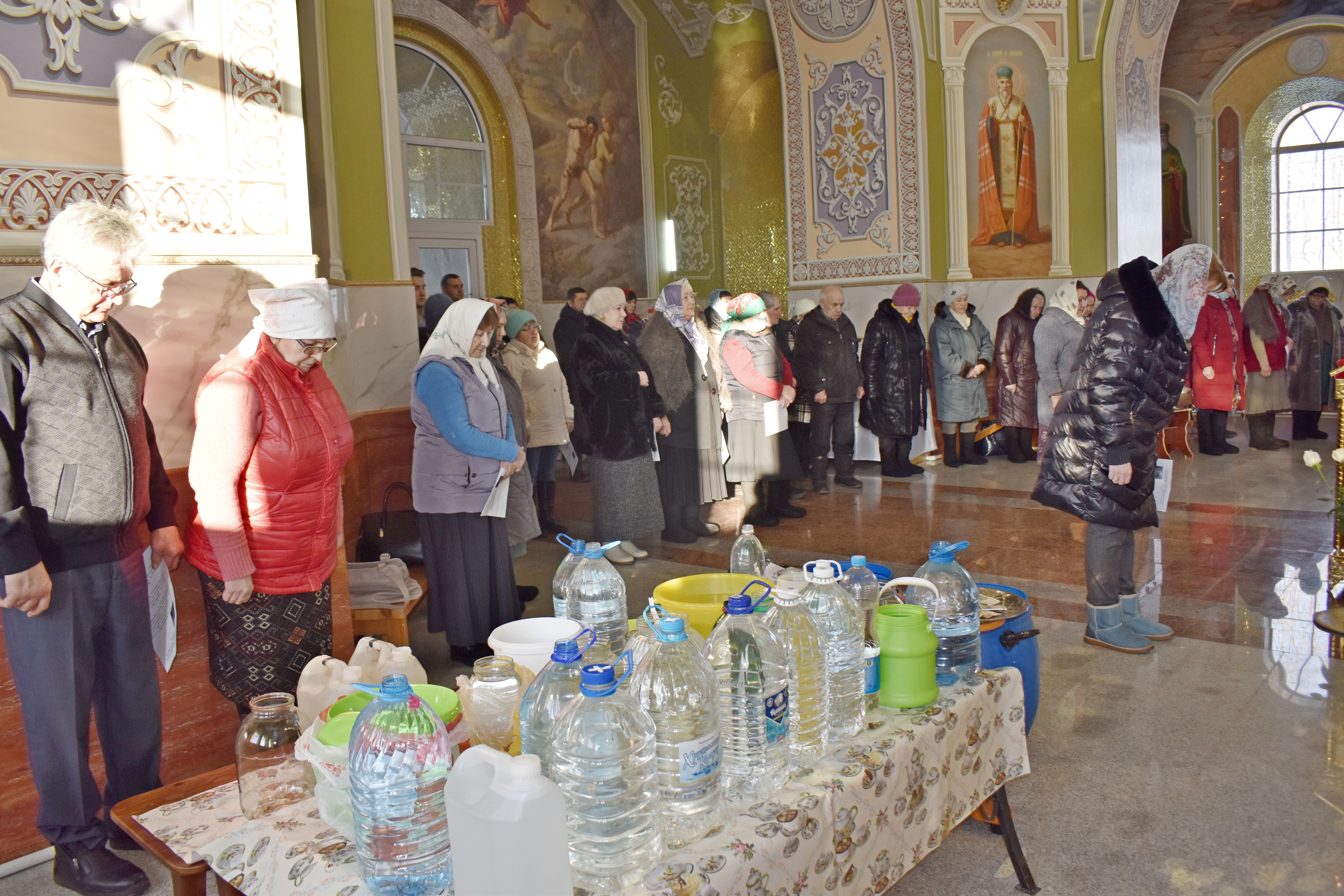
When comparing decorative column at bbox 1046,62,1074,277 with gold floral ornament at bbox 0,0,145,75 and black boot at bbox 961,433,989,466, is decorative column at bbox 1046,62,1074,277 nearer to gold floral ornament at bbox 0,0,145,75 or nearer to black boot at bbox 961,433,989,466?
black boot at bbox 961,433,989,466

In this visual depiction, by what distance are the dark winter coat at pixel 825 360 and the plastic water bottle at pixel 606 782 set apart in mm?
5889

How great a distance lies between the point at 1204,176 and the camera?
14602mm

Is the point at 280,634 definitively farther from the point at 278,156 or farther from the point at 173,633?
the point at 278,156

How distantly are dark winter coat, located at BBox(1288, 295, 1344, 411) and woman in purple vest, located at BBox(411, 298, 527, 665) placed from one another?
7909mm

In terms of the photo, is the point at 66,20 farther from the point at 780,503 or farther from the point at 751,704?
the point at 780,503

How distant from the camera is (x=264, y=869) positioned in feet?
5.04

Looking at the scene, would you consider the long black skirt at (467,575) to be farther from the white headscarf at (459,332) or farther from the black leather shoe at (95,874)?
the black leather shoe at (95,874)

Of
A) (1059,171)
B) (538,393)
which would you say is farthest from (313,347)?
(1059,171)

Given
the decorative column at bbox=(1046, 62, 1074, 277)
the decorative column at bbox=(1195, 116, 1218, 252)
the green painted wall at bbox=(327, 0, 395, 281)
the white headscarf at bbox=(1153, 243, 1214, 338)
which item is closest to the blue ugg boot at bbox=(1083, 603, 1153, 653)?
the white headscarf at bbox=(1153, 243, 1214, 338)

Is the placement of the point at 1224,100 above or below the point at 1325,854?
above

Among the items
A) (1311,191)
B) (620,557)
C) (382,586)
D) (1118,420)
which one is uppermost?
(1311,191)

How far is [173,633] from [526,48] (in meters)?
8.71

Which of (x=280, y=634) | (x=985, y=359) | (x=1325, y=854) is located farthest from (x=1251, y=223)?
(x=280, y=634)

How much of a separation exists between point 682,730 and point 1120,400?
2.68 meters
